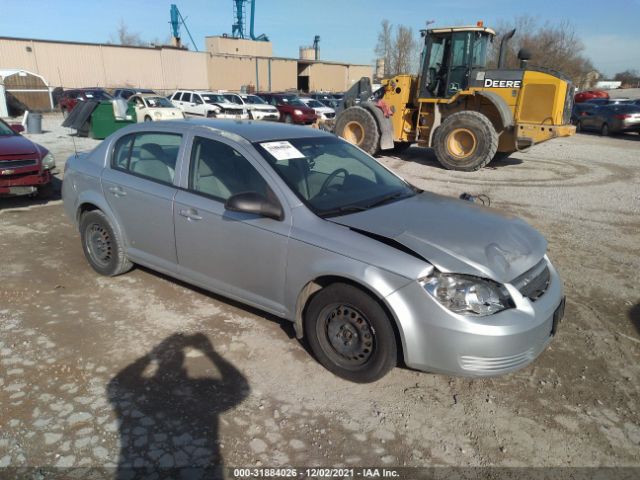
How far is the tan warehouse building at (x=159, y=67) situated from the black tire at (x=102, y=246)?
141ft

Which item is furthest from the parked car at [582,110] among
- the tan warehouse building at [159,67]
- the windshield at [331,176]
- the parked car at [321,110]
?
the tan warehouse building at [159,67]

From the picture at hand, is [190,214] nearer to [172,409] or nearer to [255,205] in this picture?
[255,205]

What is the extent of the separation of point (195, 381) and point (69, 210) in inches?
116

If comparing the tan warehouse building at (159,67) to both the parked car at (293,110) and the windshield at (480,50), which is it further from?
the windshield at (480,50)

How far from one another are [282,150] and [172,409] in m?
2.07

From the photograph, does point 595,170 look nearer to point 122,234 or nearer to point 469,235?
point 469,235

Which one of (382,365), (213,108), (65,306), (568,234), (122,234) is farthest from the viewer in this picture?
(213,108)

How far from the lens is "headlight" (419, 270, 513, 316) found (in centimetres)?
274

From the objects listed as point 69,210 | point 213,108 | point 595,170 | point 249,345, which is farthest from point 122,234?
point 213,108

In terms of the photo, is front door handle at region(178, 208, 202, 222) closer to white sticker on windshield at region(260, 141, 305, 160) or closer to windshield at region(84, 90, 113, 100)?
white sticker on windshield at region(260, 141, 305, 160)

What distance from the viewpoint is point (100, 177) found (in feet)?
14.9

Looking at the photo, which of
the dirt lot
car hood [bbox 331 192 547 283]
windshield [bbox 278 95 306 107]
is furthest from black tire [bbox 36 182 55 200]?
windshield [bbox 278 95 306 107]

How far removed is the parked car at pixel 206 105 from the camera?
2136cm

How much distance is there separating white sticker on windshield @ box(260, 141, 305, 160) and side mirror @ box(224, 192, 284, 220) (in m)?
0.48
